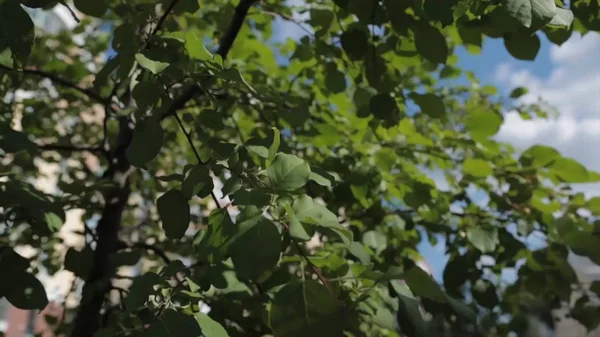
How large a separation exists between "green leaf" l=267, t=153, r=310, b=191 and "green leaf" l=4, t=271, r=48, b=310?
594mm

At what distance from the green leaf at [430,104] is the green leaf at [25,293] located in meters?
0.97

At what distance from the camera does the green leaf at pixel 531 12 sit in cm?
89

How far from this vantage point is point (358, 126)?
2109mm

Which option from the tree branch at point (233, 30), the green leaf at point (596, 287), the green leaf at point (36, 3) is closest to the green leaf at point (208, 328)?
the green leaf at point (36, 3)

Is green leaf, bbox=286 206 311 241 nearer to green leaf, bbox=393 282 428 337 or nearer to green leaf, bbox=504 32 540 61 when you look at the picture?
green leaf, bbox=393 282 428 337

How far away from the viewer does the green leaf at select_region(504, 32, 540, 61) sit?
1.34 meters

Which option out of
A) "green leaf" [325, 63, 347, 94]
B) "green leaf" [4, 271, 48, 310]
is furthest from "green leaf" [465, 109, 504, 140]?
"green leaf" [4, 271, 48, 310]

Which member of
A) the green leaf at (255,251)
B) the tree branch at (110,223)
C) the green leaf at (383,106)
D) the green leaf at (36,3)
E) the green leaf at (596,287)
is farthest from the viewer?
the tree branch at (110,223)

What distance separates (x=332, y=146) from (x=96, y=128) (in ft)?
6.70

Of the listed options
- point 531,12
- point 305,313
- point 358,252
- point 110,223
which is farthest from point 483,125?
point 110,223

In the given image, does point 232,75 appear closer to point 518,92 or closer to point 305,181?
point 305,181

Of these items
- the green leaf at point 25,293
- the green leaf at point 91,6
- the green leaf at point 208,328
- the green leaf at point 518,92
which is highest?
the green leaf at point 91,6

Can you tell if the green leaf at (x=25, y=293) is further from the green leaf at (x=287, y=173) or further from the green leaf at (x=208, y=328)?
the green leaf at (x=287, y=173)

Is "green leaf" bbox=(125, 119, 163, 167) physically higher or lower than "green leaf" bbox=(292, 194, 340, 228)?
lower
